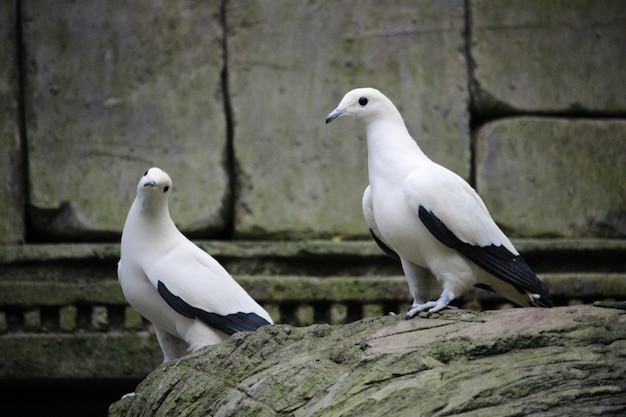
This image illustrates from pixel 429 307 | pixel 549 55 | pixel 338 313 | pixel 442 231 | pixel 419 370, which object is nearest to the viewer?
pixel 419 370

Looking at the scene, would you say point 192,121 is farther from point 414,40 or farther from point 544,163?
point 544,163

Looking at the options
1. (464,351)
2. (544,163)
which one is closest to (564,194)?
(544,163)

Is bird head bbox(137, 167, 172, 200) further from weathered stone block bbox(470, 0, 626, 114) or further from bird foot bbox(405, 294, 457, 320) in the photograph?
weathered stone block bbox(470, 0, 626, 114)

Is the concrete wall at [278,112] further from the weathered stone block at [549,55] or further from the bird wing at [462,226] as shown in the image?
the bird wing at [462,226]

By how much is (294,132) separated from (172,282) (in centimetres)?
196

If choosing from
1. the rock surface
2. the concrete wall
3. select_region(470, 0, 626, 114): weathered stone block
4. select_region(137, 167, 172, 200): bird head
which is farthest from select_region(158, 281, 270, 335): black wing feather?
select_region(470, 0, 626, 114): weathered stone block

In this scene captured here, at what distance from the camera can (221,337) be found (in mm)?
5238

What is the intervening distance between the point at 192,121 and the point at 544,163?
6.72ft

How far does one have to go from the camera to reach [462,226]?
4.79 metres

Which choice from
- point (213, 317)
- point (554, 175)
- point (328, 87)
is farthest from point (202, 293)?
point (554, 175)

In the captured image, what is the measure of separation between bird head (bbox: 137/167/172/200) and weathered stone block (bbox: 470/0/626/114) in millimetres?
2409

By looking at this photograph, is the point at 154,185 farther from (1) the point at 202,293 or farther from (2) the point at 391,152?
(2) the point at 391,152

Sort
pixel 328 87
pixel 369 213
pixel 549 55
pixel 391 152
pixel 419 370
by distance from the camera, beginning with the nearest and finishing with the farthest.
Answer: pixel 419 370
pixel 391 152
pixel 369 213
pixel 328 87
pixel 549 55

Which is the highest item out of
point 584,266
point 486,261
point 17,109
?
point 17,109
